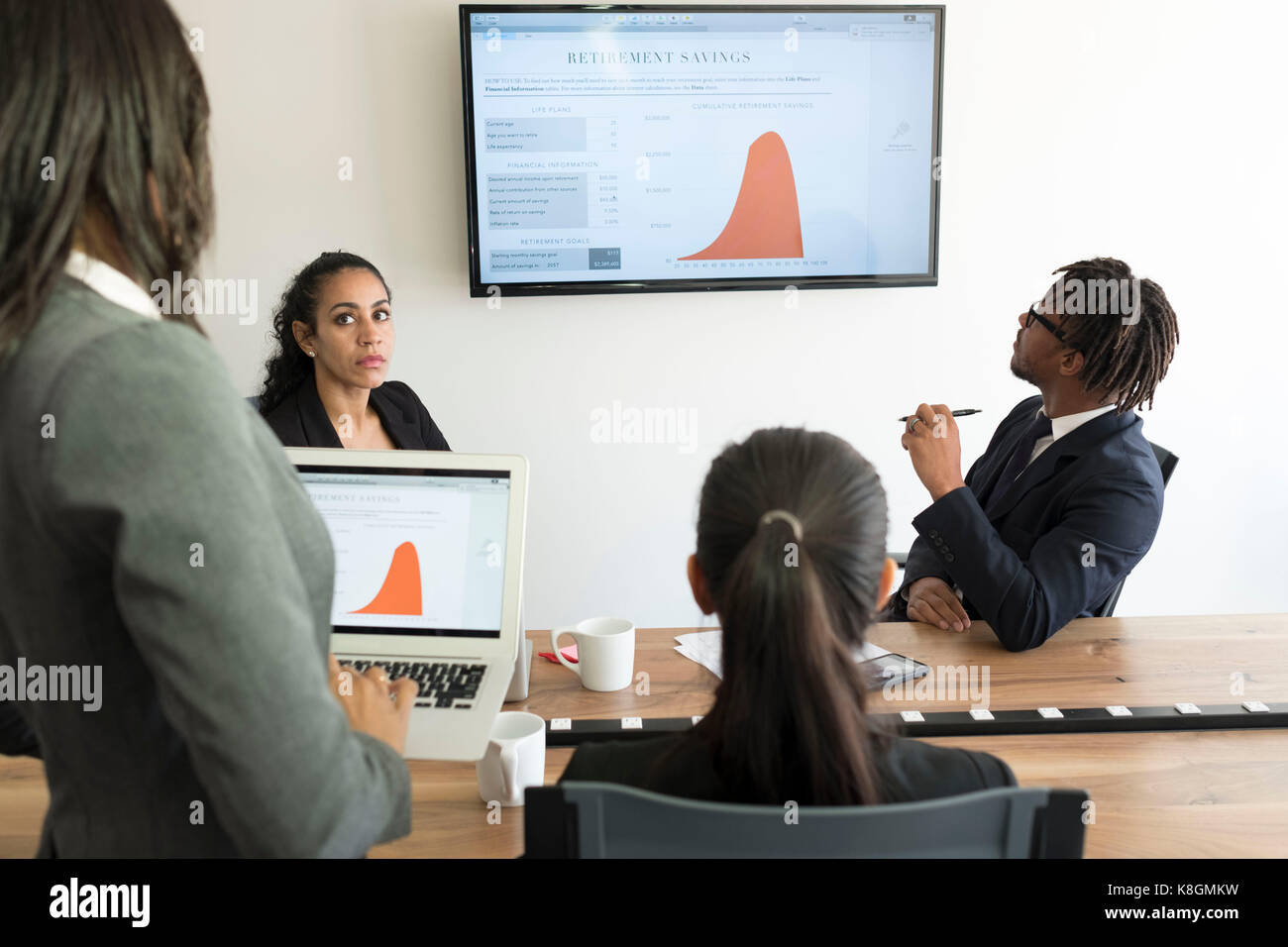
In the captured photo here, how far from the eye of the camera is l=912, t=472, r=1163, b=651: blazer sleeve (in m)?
1.68

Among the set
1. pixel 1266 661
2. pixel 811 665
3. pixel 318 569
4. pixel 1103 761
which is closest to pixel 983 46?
pixel 1266 661

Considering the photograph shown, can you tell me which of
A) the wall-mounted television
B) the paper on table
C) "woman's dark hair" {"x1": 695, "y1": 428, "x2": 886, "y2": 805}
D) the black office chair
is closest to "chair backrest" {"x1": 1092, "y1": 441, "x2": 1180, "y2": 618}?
the black office chair

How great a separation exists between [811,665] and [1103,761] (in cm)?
69

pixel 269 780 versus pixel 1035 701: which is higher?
pixel 269 780

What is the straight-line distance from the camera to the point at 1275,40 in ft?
9.80

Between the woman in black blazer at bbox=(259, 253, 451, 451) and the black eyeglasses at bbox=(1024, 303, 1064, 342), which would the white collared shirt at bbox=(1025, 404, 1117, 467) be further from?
the woman in black blazer at bbox=(259, 253, 451, 451)

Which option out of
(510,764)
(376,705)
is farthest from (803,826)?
(510,764)

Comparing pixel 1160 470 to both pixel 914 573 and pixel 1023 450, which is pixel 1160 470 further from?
pixel 914 573

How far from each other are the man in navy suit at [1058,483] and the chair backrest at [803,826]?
0.99 metres

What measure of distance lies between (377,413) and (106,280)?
1.83 metres

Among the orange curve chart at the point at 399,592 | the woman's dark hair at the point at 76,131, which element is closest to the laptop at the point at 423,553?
the orange curve chart at the point at 399,592

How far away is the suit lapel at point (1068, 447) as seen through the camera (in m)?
1.91

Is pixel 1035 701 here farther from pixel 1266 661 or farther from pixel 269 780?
pixel 269 780

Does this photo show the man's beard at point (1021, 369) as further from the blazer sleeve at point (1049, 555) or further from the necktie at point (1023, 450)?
the blazer sleeve at point (1049, 555)
